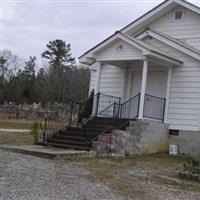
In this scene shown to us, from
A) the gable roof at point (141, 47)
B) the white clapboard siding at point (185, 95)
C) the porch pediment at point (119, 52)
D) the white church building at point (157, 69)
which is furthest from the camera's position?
the white clapboard siding at point (185, 95)

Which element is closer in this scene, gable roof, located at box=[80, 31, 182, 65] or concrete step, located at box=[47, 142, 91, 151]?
concrete step, located at box=[47, 142, 91, 151]

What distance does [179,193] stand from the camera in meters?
10.2

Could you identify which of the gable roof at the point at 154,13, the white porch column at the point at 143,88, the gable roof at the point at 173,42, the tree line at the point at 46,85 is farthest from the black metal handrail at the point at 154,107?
the tree line at the point at 46,85

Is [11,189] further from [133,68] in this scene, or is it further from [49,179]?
[133,68]

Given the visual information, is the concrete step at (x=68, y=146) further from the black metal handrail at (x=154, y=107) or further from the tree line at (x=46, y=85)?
the tree line at (x=46, y=85)

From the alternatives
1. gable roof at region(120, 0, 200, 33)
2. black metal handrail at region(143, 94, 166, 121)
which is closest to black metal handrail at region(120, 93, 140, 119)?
black metal handrail at region(143, 94, 166, 121)

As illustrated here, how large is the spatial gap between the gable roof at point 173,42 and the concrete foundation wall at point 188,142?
9.88ft

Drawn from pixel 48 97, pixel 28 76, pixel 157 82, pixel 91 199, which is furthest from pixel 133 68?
pixel 28 76

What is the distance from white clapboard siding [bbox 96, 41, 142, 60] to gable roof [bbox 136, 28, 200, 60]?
193 cm

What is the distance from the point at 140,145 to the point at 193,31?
5627 mm

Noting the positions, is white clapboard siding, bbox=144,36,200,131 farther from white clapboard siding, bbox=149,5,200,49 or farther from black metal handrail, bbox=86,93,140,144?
black metal handrail, bbox=86,93,140,144

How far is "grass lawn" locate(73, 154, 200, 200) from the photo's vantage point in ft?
32.9

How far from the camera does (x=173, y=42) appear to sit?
18734mm

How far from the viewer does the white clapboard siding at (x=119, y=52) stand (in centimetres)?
1775
